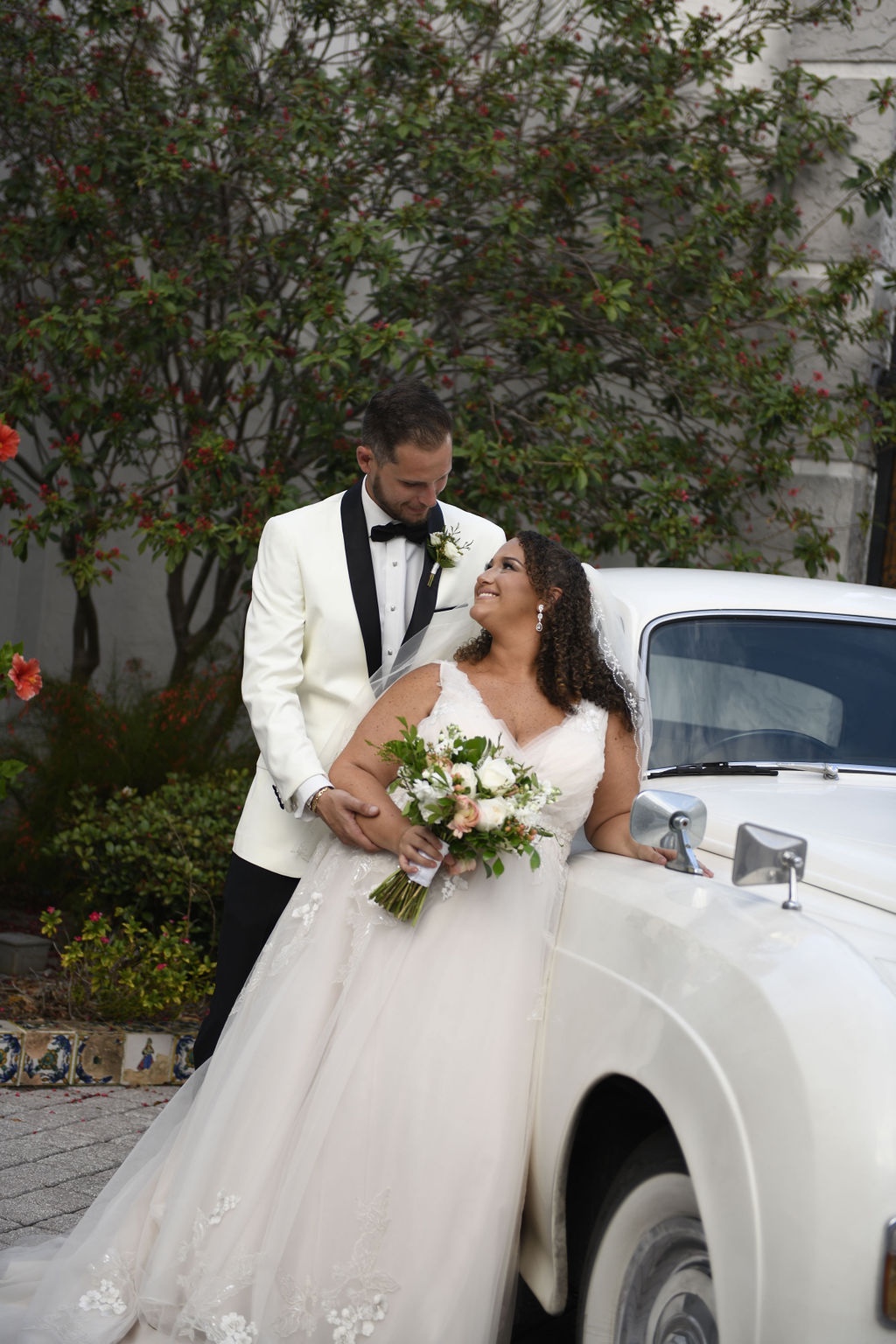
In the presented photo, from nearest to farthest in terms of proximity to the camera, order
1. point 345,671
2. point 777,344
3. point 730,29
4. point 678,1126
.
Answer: point 678,1126 → point 345,671 → point 777,344 → point 730,29

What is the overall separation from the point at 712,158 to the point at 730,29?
104 centimetres

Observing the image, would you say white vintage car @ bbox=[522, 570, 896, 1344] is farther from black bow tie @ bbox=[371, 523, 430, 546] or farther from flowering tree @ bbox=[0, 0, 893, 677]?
flowering tree @ bbox=[0, 0, 893, 677]

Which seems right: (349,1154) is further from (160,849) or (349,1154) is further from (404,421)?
(160,849)

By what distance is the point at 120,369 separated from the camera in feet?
21.5

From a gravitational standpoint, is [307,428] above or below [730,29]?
below

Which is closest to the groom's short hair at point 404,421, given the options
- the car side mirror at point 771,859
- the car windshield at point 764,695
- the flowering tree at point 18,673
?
the car windshield at point 764,695

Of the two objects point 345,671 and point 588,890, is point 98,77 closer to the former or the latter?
point 345,671

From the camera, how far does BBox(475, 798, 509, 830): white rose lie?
286 cm

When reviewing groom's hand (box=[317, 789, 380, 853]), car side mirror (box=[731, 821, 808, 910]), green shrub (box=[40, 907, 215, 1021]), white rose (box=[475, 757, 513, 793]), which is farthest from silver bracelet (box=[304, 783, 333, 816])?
green shrub (box=[40, 907, 215, 1021])

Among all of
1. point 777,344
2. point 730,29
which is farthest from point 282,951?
point 730,29

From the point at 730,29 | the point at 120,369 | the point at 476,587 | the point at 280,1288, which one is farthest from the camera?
the point at 730,29

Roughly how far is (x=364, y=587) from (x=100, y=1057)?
254 cm

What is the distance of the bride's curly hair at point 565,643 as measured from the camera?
3344mm

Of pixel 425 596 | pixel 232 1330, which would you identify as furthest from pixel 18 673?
pixel 232 1330
